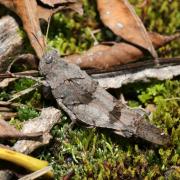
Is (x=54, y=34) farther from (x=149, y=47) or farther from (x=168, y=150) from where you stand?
(x=168, y=150)

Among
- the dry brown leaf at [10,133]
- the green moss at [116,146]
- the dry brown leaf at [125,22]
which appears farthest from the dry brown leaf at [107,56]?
the dry brown leaf at [10,133]

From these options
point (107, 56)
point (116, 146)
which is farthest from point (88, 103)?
point (107, 56)

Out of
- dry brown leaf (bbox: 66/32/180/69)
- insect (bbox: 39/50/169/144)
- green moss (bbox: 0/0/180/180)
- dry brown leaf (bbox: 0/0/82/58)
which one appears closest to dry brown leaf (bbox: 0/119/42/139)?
green moss (bbox: 0/0/180/180)

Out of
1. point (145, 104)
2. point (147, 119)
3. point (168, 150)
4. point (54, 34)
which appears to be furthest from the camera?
point (54, 34)

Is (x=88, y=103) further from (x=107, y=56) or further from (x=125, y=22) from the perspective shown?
(x=125, y=22)

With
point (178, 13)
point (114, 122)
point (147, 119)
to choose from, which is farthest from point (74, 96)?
point (178, 13)

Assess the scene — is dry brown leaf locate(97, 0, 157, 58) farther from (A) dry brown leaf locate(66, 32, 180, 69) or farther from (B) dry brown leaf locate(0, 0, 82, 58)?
(B) dry brown leaf locate(0, 0, 82, 58)
